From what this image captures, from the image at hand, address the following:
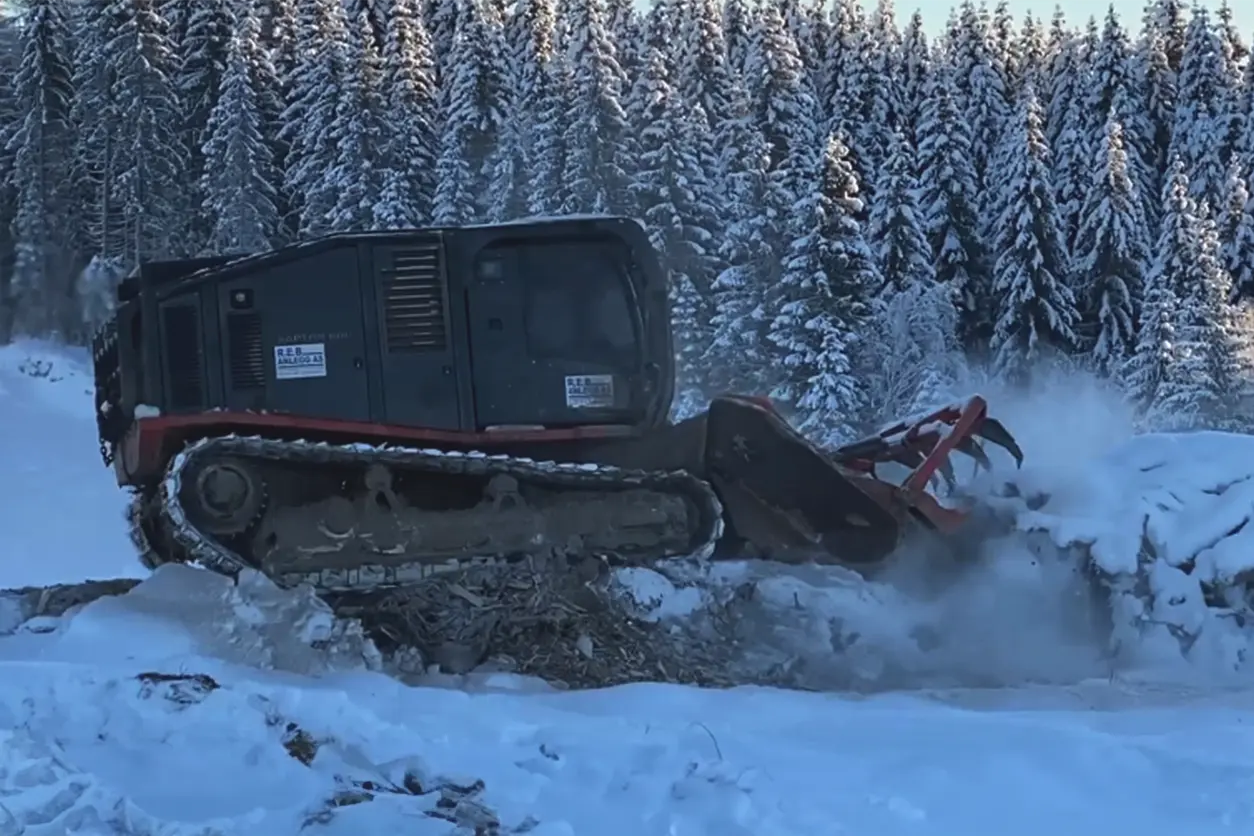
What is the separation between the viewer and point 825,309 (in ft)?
103

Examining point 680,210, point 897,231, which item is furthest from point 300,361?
point 897,231

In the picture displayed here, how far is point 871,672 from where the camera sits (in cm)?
877

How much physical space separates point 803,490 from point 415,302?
9.74 feet

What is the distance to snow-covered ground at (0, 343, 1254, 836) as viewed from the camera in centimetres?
515

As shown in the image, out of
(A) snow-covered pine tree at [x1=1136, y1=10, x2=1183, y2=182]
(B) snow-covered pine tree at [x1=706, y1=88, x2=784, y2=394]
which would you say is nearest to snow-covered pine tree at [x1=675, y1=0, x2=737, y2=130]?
(B) snow-covered pine tree at [x1=706, y1=88, x2=784, y2=394]

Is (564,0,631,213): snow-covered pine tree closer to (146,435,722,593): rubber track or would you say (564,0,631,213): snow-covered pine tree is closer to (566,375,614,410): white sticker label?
(566,375,614,410): white sticker label

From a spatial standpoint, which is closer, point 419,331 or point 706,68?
point 419,331

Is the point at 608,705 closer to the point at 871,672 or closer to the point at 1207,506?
the point at 871,672

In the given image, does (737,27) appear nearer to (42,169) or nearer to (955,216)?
(955,216)

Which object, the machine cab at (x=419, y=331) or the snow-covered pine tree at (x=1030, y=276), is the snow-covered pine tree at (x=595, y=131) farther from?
the machine cab at (x=419, y=331)

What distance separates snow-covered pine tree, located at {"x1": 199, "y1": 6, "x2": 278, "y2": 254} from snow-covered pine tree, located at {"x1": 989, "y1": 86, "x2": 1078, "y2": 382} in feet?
74.3

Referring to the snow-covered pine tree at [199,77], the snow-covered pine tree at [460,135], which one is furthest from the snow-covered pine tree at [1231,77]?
the snow-covered pine tree at [199,77]

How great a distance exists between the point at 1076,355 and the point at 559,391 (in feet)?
112

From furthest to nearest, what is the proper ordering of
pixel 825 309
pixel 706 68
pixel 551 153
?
1. pixel 706 68
2. pixel 551 153
3. pixel 825 309
